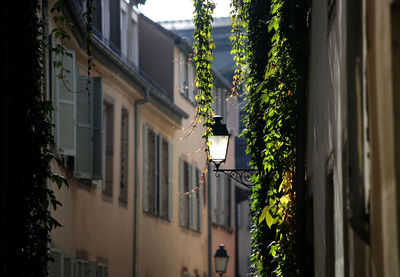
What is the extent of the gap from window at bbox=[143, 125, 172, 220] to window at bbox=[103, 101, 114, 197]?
2.77m

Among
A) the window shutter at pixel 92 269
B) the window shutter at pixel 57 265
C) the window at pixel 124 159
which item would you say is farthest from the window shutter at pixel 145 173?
the window shutter at pixel 57 265

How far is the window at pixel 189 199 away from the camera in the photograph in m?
25.7

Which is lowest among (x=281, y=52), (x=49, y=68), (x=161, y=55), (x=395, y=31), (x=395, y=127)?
(x=395, y=127)

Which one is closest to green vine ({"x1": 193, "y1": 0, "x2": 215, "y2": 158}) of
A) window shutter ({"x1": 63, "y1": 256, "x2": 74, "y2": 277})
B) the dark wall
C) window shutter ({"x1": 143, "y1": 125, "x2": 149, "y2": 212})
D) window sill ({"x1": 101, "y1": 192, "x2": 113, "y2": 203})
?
window shutter ({"x1": 63, "y1": 256, "x2": 74, "y2": 277})

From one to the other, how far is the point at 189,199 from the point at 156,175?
383cm

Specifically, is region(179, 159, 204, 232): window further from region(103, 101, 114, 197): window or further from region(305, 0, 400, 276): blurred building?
region(305, 0, 400, 276): blurred building

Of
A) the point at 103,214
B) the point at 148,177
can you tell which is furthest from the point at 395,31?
the point at 148,177

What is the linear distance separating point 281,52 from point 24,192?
2.50m

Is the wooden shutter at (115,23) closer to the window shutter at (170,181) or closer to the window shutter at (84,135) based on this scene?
the window shutter at (170,181)

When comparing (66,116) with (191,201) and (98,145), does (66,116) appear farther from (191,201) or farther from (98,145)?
(191,201)

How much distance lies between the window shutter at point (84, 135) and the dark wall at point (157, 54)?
30.7ft

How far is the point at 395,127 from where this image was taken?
12.5 feet

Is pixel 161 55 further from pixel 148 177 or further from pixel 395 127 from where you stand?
pixel 395 127

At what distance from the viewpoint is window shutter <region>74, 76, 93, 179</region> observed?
619 inches
